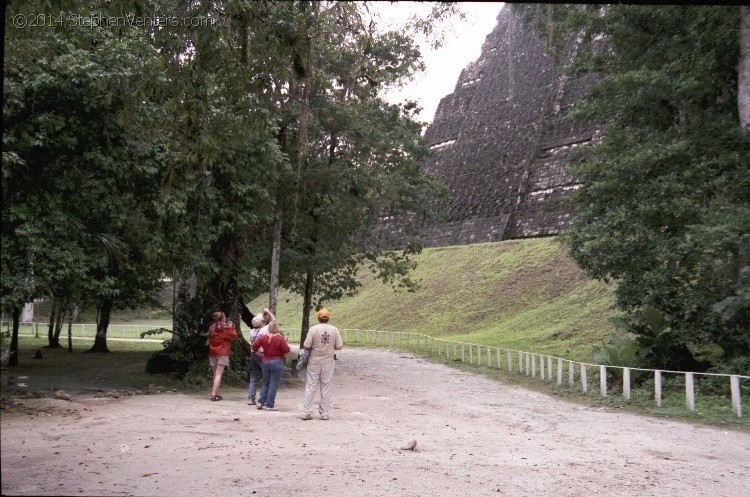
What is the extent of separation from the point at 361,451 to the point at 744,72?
10.6 m

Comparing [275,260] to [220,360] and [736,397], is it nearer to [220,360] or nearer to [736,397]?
[220,360]

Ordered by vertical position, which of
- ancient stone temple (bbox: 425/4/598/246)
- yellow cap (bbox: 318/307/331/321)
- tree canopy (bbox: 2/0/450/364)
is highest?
ancient stone temple (bbox: 425/4/598/246)

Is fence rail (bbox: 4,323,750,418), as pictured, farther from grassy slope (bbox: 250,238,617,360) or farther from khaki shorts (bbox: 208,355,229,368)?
khaki shorts (bbox: 208,355,229,368)

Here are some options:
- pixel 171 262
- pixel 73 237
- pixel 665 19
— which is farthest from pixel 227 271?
pixel 665 19

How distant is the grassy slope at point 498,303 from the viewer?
23.9 metres

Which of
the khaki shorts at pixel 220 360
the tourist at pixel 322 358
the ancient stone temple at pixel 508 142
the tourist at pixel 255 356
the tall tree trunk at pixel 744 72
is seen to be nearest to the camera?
the tourist at pixel 322 358

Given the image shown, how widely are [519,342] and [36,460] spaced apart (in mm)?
19944

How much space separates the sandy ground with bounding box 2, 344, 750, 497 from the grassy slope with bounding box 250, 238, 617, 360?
10.4m

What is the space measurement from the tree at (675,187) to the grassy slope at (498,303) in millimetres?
5742

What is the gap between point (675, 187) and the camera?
507 inches

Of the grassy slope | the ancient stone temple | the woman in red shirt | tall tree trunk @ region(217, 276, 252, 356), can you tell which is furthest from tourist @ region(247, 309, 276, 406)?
the ancient stone temple

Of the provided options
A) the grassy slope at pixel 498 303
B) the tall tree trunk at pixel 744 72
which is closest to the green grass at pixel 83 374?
the grassy slope at pixel 498 303

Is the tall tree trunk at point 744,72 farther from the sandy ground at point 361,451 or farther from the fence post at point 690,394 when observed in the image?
the sandy ground at point 361,451

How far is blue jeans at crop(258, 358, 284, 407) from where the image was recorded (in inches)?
398
